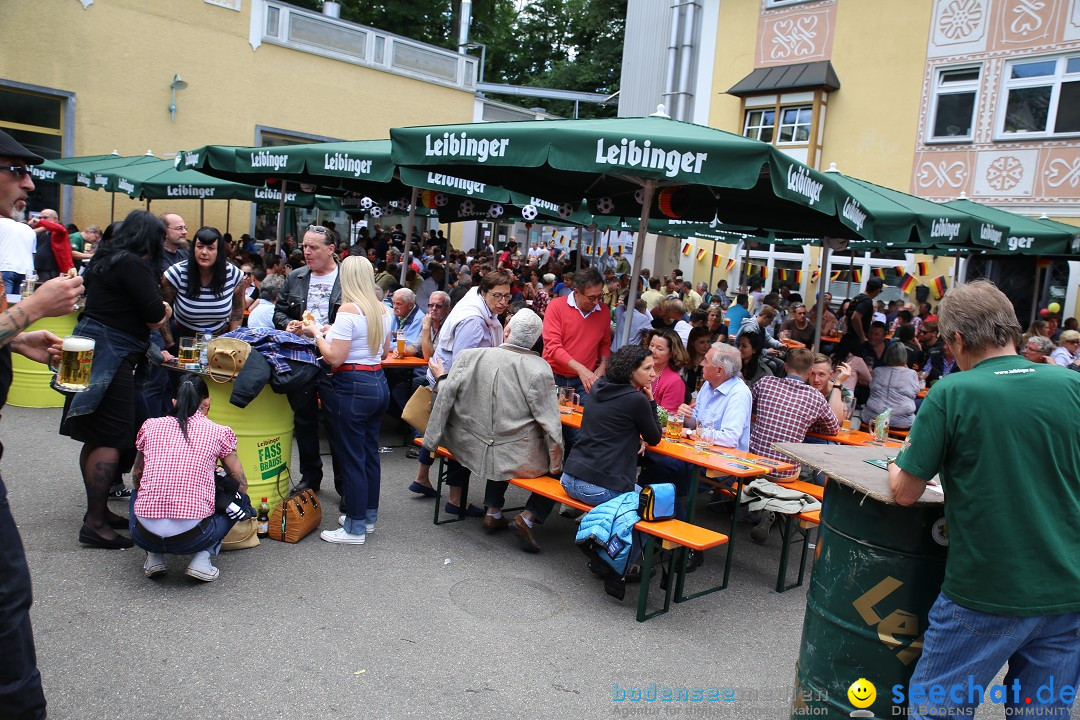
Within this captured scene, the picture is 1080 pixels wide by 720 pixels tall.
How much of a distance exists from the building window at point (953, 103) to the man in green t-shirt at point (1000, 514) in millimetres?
16769

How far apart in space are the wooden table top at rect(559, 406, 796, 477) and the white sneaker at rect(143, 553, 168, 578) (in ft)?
9.12

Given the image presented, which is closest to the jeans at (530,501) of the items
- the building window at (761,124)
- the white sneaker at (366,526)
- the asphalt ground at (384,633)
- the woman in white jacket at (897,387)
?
the asphalt ground at (384,633)

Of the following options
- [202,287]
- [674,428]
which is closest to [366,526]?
[202,287]

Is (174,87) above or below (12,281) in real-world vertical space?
above

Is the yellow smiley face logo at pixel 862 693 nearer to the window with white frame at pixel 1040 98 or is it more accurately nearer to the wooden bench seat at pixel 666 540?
the wooden bench seat at pixel 666 540

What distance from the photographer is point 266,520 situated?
204 inches

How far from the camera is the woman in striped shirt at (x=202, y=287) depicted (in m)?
5.49

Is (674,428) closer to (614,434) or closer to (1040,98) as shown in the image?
(614,434)

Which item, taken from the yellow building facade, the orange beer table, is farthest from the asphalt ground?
the yellow building facade

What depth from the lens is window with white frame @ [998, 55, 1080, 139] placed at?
15570mm

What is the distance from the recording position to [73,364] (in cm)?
319

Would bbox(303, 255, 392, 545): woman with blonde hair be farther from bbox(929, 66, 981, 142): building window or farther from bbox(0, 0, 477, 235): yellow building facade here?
bbox(0, 0, 477, 235): yellow building facade

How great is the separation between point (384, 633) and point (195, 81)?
1982 cm

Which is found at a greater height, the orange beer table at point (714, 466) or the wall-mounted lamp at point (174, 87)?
the wall-mounted lamp at point (174, 87)
